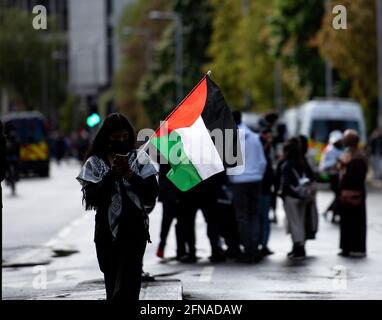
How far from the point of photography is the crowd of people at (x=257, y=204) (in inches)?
624

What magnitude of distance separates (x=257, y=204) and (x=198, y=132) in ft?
21.0

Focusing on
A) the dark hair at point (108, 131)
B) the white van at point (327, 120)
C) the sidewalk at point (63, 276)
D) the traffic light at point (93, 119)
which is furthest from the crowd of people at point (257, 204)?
the white van at point (327, 120)

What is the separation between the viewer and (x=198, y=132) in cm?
959

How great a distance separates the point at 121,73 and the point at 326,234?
254ft

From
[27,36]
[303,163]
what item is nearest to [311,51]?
[303,163]

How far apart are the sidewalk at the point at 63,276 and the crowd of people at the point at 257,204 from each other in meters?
1.20

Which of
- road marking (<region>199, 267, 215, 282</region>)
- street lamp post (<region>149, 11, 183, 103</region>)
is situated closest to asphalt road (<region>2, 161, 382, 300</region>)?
road marking (<region>199, 267, 215, 282</region>)

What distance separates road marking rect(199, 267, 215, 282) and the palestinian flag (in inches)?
168

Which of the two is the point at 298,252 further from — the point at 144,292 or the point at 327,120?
the point at 327,120

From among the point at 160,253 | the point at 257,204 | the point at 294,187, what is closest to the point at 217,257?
the point at 257,204

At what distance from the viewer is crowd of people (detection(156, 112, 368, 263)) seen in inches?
624
